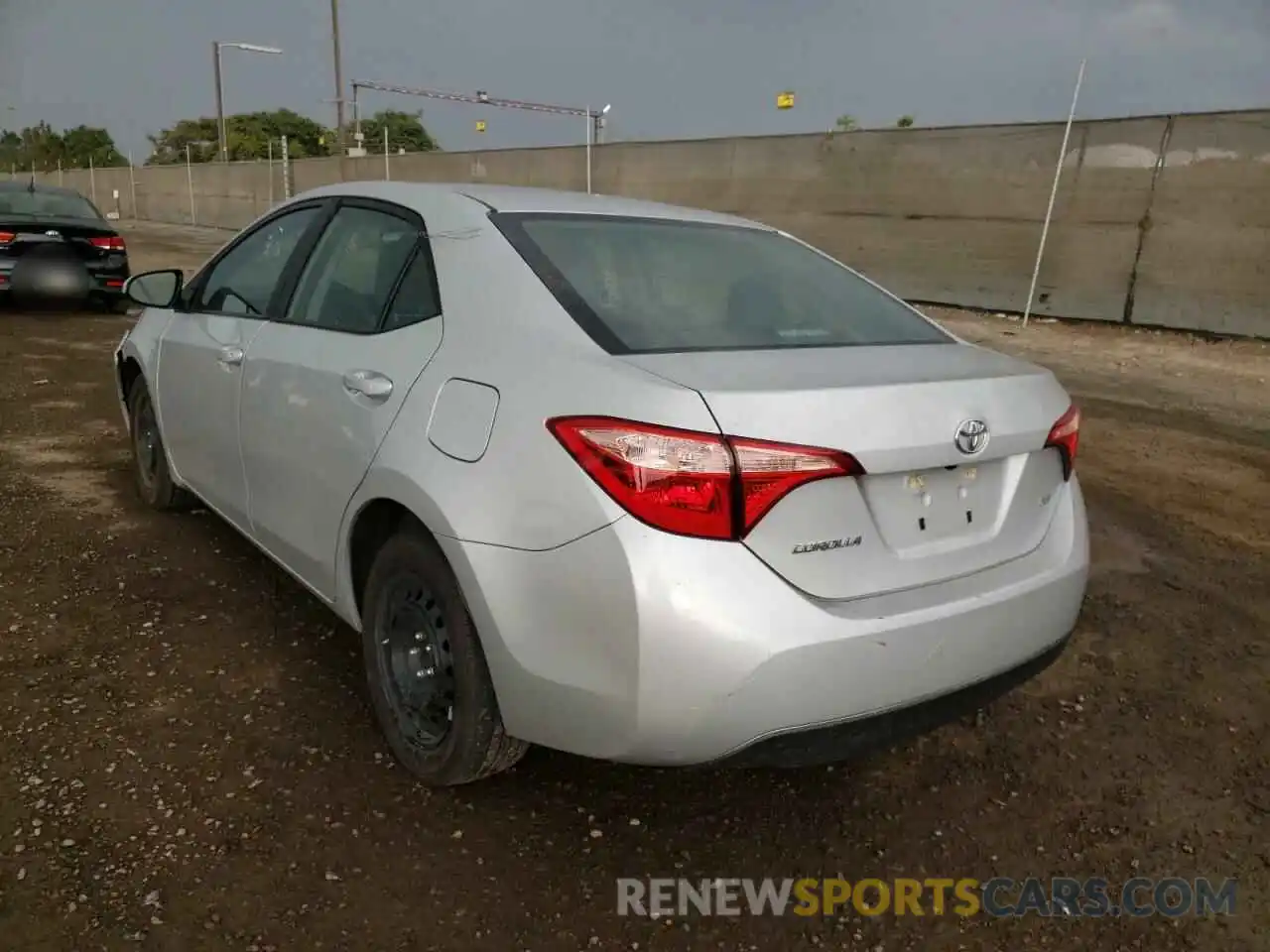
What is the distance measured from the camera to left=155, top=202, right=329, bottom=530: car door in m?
3.23

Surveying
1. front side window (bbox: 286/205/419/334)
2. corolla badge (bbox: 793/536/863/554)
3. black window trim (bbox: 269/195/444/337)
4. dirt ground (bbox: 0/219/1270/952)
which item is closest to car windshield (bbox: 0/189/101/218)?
dirt ground (bbox: 0/219/1270/952)

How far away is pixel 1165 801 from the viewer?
8.37 ft

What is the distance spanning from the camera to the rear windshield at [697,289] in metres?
2.26

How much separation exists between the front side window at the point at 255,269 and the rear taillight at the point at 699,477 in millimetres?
1917

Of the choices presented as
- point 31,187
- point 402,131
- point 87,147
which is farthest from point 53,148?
point 31,187

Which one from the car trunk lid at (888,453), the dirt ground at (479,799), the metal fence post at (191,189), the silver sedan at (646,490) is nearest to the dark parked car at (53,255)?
the dirt ground at (479,799)

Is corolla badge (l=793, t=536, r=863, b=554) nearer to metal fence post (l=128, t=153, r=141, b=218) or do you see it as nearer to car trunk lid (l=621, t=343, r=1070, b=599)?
car trunk lid (l=621, t=343, r=1070, b=599)

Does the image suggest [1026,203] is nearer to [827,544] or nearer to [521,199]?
[521,199]

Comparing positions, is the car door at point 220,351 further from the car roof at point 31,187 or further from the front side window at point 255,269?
the car roof at point 31,187

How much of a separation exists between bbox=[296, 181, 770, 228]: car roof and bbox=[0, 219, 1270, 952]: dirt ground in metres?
1.49

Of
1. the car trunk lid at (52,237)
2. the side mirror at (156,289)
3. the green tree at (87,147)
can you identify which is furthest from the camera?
the green tree at (87,147)

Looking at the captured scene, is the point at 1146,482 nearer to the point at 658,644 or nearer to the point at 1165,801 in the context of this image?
the point at 1165,801

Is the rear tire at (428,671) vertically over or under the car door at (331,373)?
under

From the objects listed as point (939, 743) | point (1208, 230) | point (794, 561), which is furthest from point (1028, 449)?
point (1208, 230)
